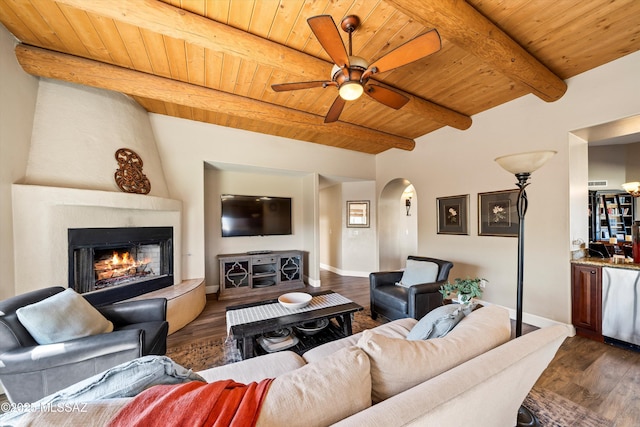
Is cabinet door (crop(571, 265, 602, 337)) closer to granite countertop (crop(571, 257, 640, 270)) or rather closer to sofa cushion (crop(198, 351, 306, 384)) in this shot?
granite countertop (crop(571, 257, 640, 270))

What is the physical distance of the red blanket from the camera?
549 millimetres

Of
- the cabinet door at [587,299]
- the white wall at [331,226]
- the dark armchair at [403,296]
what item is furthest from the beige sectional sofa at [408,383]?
the white wall at [331,226]

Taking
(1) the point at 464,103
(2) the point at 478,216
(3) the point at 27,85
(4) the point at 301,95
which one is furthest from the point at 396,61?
(3) the point at 27,85

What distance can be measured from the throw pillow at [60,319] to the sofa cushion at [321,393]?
5.50 ft

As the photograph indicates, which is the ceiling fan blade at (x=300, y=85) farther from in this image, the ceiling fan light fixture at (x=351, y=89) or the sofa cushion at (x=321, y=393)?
the sofa cushion at (x=321, y=393)

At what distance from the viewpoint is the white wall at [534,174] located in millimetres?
2420

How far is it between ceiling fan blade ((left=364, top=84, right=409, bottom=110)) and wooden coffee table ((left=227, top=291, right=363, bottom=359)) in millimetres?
2005

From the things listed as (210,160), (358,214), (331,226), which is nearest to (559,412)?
(358,214)

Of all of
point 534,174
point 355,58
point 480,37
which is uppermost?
point 480,37

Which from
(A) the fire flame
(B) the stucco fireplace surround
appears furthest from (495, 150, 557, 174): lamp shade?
(A) the fire flame

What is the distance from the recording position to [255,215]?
15.0 ft

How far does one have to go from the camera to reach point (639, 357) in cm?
215

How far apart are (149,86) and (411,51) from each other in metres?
2.60

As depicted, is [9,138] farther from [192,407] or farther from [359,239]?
[359,239]
